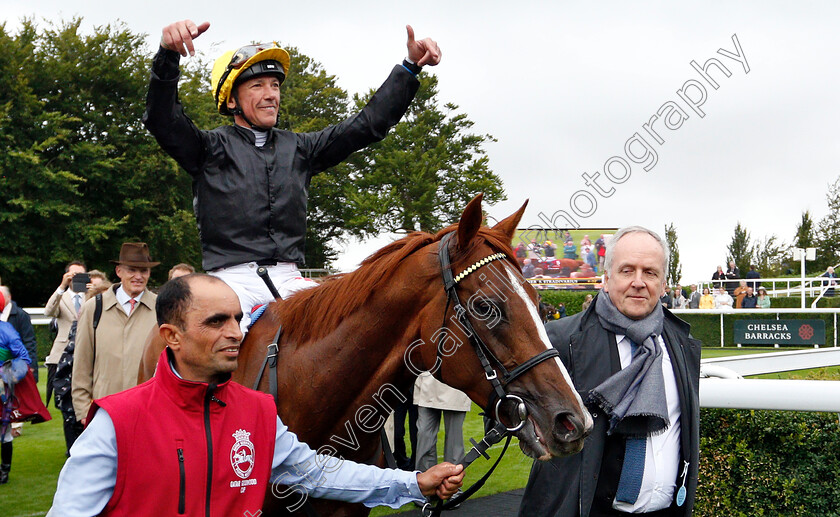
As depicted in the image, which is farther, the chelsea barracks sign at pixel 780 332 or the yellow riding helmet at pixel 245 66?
the chelsea barracks sign at pixel 780 332

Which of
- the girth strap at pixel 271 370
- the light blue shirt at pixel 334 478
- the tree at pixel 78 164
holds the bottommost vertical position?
the light blue shirt at pixel 334 478

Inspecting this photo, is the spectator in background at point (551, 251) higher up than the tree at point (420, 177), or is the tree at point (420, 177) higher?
the tree at point (420, 177)

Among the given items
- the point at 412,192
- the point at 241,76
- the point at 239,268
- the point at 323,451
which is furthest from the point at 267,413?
the point at 412,192

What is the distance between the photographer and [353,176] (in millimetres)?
37438

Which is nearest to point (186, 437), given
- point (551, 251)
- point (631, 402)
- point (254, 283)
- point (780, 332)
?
point (254, 283)

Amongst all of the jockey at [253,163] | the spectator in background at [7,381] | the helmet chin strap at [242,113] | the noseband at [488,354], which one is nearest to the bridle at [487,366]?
the noseband at [488,354]

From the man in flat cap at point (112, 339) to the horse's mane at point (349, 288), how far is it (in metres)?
3.29

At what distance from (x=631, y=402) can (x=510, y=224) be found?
778 mm

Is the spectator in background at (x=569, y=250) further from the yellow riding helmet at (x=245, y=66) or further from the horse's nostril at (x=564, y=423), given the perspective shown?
the horse's nostril at (x=564, y=423)

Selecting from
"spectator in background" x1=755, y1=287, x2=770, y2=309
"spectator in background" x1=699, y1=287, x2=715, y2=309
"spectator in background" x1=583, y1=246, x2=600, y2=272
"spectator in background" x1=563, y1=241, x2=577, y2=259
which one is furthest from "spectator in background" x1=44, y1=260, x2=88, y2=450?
"spectator in background" x1=563, y1=241, x2=577, y2=259

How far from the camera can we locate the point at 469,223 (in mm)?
2443

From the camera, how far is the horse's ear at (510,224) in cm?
260

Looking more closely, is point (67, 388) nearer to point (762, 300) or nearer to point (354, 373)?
point (354, 373)

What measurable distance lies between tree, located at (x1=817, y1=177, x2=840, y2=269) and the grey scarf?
154 ft
